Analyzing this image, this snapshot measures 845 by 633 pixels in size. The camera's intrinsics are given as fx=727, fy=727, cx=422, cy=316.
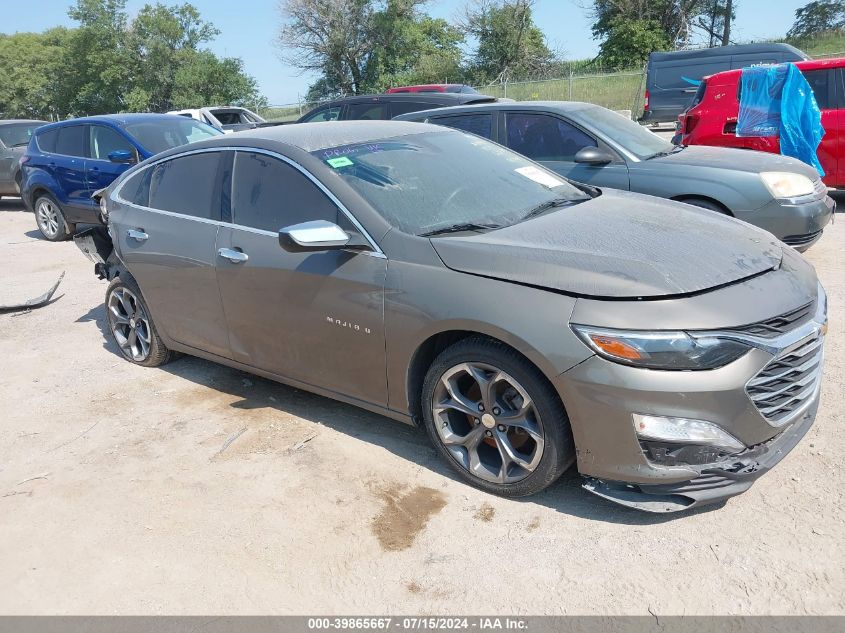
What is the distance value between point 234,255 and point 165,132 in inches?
261

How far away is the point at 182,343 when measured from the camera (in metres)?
4.84

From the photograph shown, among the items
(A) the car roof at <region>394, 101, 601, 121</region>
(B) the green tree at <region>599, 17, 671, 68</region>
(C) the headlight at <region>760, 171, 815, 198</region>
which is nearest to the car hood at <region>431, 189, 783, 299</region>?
(C) the headlight at <region>760, 171, 815, 198</region>

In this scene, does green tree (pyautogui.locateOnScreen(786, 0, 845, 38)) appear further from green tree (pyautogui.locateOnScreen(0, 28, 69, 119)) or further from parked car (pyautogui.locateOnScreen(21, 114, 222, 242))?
green tree (pyautogui.locateOnScreen(0, 28, 69, 119))

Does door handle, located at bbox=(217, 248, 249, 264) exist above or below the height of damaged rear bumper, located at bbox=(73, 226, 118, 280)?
above

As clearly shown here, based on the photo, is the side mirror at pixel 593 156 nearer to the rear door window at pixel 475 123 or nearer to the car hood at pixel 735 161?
the car hood at pixel 735 161

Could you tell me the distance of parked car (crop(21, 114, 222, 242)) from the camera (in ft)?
31.7

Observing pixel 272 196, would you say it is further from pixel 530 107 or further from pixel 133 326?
pixel 530 107

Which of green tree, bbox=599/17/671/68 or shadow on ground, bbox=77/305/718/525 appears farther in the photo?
green tree, bbox=599/17/671/68

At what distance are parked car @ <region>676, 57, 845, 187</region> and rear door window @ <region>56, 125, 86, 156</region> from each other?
812cm

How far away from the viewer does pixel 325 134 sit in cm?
418

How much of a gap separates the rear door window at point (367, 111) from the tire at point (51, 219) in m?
→ 4.46

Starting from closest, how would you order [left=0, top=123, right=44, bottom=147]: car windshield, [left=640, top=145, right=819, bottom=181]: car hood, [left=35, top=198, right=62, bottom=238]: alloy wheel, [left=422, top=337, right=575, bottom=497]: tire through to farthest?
[left=422, top=337, right=575, bottom=497]: tire, [left=640, top=145, right=819, bottom=181]: car hood, [left=35, top=198, right=62, bottom=238]: alloy wheel, [left=0, top=123, right=44, bottom=147]: car windshield
